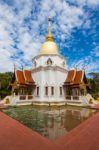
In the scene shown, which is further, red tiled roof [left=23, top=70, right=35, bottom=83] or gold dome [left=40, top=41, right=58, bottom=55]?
gold dome [left=40, top=41, right=58, bottom=55]

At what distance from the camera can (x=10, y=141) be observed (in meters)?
5.60

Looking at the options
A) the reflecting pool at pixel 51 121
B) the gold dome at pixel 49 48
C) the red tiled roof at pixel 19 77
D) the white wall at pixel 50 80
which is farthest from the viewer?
the gold dome at pixel 49 48

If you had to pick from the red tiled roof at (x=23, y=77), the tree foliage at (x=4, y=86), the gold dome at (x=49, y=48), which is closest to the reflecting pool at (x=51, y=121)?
the red tiled roof at (x=23, y=77)

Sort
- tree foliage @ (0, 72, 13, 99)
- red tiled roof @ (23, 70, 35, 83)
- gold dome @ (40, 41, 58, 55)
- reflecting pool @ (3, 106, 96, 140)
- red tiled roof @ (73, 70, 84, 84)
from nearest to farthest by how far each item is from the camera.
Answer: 1. reflecting pool @ (3, 106, 96, 140)
2. red tiled roof @ (73, 70, 84, 84)
3. red tiled roof @ (23, 70, 35, 83)
4. gold dome @ (40, 41, 58, 55)
5. tree foliage @ (0, 72, 13, 99)

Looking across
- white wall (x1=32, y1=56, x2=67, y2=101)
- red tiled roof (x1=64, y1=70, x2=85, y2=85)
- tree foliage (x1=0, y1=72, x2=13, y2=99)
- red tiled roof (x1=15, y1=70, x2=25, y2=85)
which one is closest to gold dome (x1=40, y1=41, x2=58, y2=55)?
white wall (x1=32, y1=56, x2=67, y2=101)

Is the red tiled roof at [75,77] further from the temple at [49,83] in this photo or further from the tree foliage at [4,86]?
the tree foliage at [4,86]

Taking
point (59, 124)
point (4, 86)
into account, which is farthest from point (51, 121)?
point (4, 86)

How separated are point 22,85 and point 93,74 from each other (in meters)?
24.6

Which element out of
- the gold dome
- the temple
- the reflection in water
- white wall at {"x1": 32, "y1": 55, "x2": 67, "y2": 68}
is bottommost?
the reflection in water

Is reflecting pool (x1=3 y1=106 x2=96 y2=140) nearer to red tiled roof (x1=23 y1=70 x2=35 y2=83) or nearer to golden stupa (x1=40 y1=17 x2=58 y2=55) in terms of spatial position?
red tiled roof (x1=23 y1=70 x2=35 y2=83)

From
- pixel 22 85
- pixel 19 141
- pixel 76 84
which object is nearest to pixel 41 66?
pixel 22 85

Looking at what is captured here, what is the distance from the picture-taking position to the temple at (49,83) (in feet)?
76.2

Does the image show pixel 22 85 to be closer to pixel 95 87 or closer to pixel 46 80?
pixel 46 80

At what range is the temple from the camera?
914 inches
